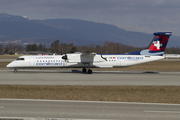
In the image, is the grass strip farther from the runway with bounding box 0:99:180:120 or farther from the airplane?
the airplane

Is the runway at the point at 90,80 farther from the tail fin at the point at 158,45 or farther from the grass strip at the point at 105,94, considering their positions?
the tail fin at the point at 158,45

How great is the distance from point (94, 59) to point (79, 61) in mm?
2496

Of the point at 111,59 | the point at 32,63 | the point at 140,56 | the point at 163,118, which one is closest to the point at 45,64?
the point at 32,63

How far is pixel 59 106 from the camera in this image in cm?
1164

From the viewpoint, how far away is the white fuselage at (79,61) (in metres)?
34.2

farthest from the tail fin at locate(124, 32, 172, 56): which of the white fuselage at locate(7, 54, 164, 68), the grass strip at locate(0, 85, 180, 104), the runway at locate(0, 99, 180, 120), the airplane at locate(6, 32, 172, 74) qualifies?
the runway at locate(0, 99, 180, 120)

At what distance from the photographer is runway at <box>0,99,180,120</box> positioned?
9.59m

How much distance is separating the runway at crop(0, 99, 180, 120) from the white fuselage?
Answer: 71.8 feet

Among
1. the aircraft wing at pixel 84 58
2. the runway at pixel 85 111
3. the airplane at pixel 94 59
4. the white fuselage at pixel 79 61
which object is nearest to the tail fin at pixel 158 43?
the airplane at pixel 94 59

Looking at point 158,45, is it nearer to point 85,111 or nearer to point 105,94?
point 105,94

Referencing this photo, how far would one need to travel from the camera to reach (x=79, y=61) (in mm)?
34344

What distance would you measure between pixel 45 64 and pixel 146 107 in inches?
981

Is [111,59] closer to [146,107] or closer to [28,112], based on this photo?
[146,107]

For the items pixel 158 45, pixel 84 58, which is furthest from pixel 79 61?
pixel 158 45
